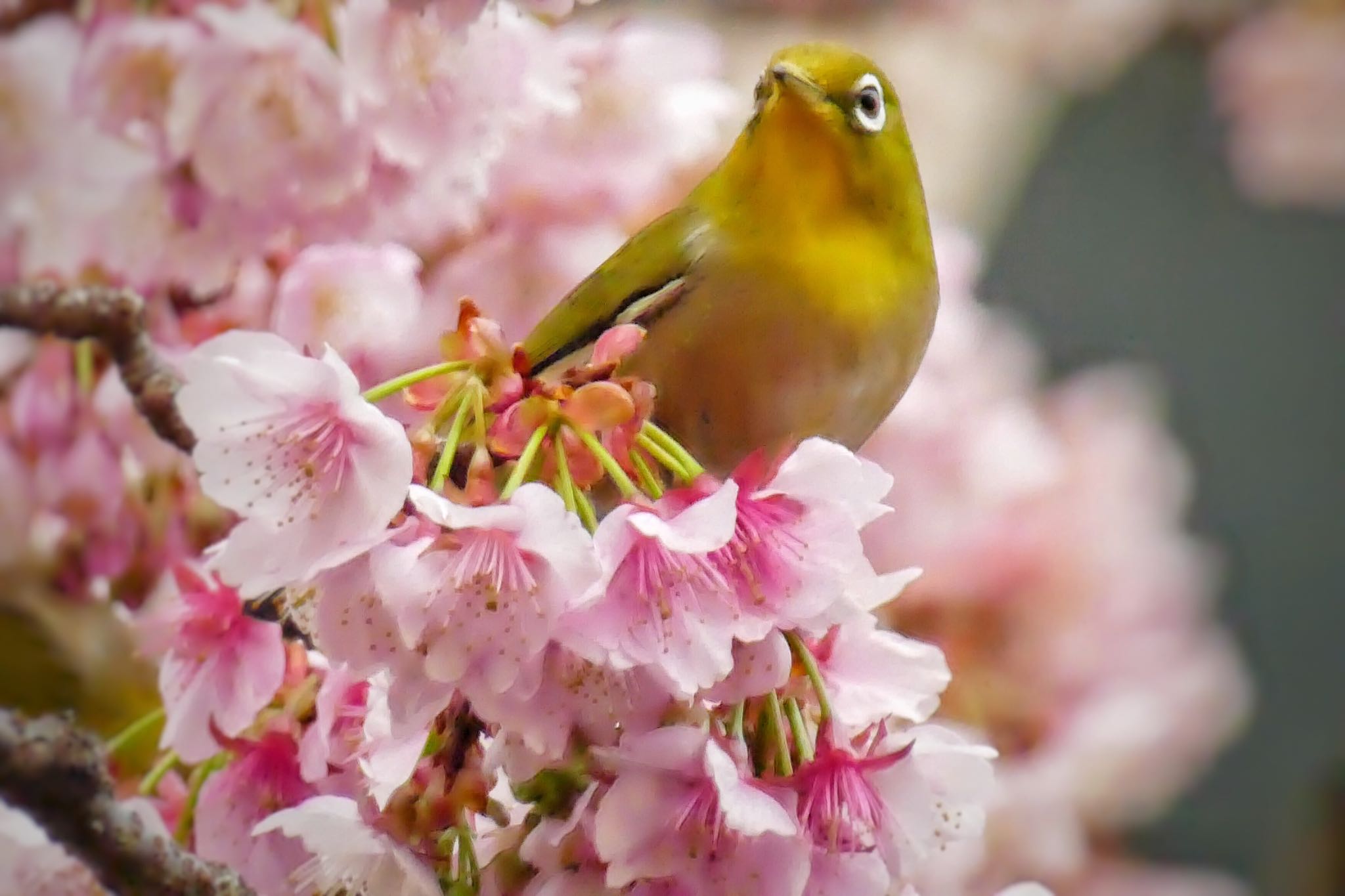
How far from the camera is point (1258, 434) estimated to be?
1252 mm

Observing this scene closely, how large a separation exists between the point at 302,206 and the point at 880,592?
29cm

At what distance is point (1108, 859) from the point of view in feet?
3.20

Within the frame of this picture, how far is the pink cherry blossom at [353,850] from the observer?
0.35 m

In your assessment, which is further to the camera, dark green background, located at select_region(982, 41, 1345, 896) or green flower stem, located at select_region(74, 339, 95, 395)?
dark green background, located at select_region(982, 41, 1345, 896)

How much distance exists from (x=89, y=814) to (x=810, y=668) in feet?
0.62

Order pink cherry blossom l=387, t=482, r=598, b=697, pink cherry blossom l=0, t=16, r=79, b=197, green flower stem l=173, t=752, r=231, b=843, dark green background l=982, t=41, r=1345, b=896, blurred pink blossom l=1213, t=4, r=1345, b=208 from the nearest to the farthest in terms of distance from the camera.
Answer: pink cherry blossom l=387, t=482, r=598, b=697 → green flower stem l=173, t=752, r=231, b=843 → pink cherry blossom l=0, t=16, r=79, b=197 → dark green background l=982, t=41, r=1345, b=896 → blurred pink blossom l=1213, t=4, r=1345, b=208

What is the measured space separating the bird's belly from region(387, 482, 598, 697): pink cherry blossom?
136 mm

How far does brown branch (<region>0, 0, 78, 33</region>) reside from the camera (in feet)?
1.78

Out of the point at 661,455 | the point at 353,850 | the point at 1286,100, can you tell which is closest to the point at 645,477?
the point at 661,455

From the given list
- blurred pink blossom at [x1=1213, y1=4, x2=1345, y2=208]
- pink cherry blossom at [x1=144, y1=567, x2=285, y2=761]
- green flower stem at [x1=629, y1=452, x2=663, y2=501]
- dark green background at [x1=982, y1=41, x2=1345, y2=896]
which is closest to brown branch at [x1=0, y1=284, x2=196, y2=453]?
pink cherry blossom at [x1=144, y1=567, x2=285, y2=761]

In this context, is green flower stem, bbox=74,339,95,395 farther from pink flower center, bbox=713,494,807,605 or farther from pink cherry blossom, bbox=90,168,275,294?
pink flower center, bbox=713,494,807,605

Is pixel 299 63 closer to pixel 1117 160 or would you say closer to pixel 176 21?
pixel 176 21

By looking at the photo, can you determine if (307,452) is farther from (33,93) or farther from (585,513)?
(33,93)

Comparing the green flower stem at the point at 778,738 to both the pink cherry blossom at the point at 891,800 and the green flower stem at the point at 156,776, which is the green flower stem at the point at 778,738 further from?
the green flower stem at the point at 156,776
